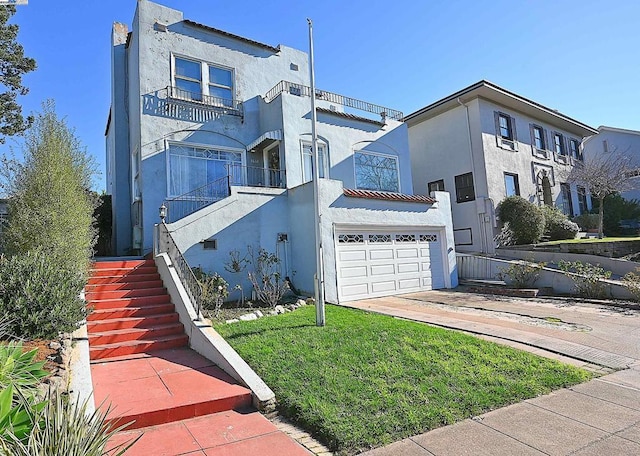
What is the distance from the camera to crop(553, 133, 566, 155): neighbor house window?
75.1 feet

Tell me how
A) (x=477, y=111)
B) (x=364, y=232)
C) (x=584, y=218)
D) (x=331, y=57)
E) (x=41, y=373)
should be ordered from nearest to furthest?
(x=41, y=373)
(x=331, y=57)
(x=364, y=232)
(x=477, y=111)
(x=584, y=218)

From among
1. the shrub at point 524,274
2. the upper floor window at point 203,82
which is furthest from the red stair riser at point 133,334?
the shrub at point 524,274

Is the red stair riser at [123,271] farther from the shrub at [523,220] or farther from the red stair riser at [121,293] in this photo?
the shrub at [523,220]

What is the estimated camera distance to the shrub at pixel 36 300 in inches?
202

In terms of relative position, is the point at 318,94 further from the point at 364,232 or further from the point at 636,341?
the point at 636,341

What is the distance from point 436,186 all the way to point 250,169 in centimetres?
1084

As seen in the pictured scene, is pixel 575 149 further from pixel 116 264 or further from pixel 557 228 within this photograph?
pixel 116 264

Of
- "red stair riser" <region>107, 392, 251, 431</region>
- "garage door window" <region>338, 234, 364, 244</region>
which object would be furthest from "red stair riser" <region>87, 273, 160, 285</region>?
"garage door window" <region>338, 234, 364, 244</region>

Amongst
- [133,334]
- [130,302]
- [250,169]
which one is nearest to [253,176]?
[250,169]

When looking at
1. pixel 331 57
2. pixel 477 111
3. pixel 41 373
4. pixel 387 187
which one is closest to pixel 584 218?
pixel 477 111

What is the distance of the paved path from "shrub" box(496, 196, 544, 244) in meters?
7.82

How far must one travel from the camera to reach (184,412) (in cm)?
441

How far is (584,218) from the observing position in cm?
2128

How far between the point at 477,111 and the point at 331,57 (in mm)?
11265
